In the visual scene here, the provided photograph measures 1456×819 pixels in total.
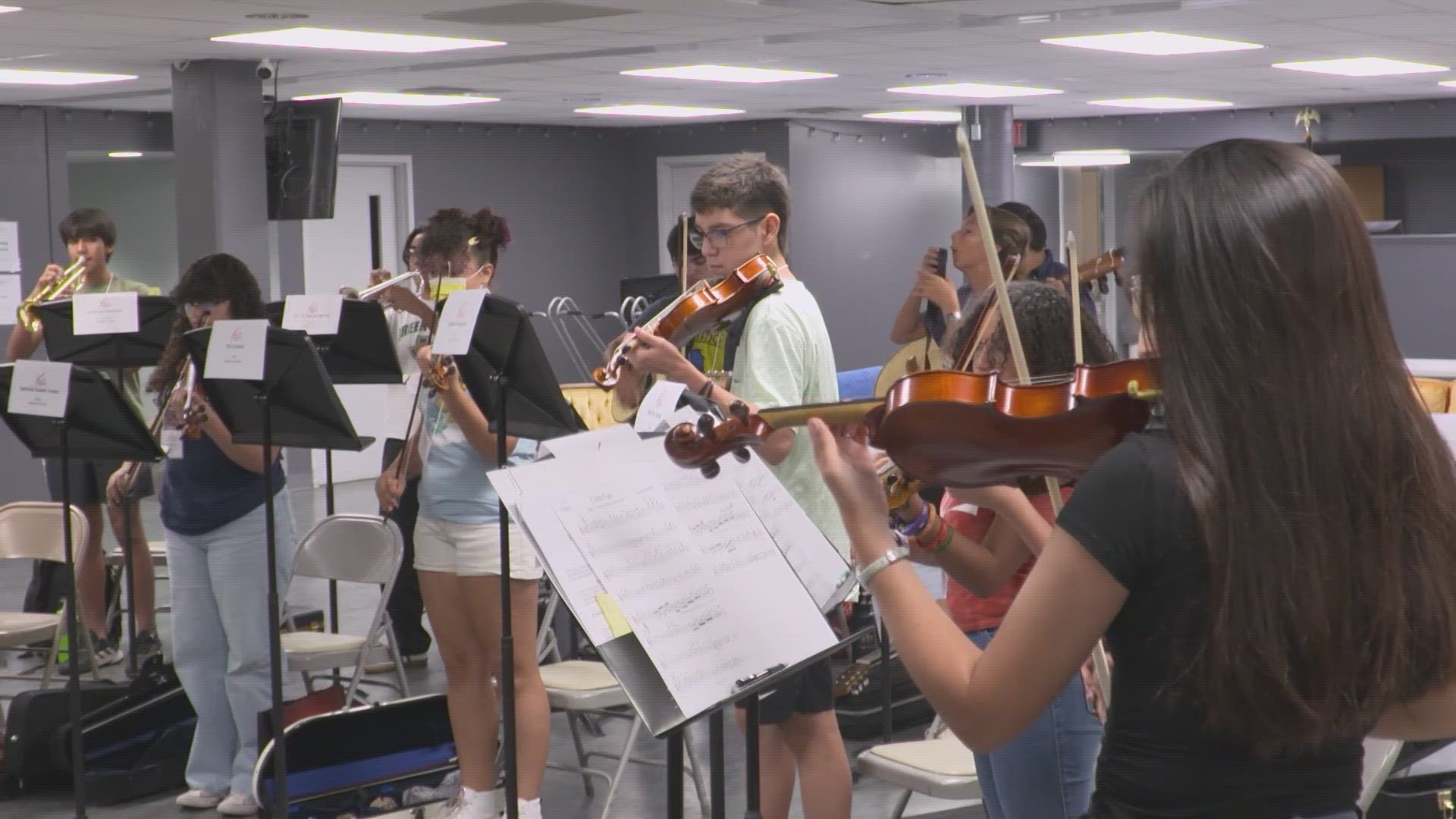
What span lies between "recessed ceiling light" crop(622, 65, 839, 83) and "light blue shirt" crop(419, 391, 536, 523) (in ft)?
16.9

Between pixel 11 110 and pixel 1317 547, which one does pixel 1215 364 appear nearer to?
pixel 1317 547

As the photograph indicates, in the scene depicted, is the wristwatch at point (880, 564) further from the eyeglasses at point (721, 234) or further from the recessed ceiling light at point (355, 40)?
the recessed ceiling light at point (355, 40)

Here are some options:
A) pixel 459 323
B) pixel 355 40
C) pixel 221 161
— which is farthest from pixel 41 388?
pixel 221 161

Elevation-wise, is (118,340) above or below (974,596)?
above

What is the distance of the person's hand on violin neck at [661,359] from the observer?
2.72m

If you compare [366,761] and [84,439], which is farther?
[84,439]

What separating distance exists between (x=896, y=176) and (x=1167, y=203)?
12.4 metres

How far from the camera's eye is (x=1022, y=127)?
13422mm

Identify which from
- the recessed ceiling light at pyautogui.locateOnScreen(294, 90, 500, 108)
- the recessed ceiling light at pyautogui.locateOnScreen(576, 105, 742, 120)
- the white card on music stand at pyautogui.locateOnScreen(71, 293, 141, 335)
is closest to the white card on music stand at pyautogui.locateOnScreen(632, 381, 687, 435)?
the white card on music stand at pyautogui.locateOnScreen(71, 293, 141, 335)

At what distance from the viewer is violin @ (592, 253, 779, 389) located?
285 cm

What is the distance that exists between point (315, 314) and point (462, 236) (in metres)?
0.52

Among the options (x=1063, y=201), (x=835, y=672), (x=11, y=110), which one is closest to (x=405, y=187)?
(x=11, y=110)

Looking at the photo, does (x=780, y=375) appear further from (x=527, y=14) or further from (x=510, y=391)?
(x=527, y=14)

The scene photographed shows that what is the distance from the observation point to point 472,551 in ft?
11.6
